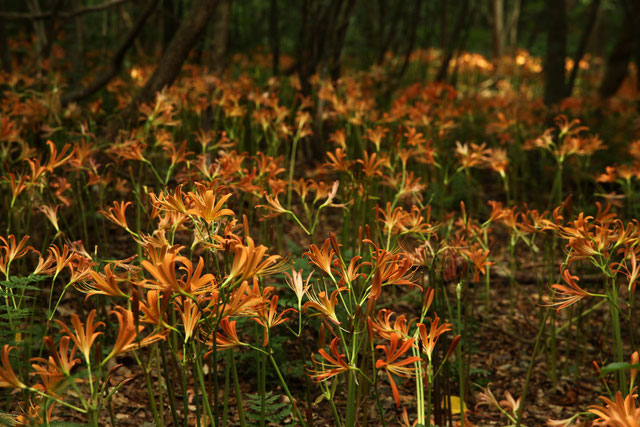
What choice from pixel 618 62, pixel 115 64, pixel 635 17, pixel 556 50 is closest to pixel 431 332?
pixel 115 64

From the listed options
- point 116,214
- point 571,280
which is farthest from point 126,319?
point 571,280

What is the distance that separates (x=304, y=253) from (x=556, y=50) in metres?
5.63

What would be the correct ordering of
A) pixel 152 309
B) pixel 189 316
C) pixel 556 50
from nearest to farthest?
1. pixel 152 309
2. pixel 189 316
3. pixel 556 50

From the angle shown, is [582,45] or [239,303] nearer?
[239,303]

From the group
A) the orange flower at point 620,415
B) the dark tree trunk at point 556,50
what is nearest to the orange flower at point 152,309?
the orange flower at point 620,415

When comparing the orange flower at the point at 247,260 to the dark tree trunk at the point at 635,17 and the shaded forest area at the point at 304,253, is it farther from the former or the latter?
the dark tree trunk at the point at 635,17

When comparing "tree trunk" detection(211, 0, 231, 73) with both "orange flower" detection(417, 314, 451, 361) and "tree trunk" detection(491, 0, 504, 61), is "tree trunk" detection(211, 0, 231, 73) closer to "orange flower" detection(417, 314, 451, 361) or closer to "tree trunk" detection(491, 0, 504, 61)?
"orange flower" detection(417, 314, 451, 361)

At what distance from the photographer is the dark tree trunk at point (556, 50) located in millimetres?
6043

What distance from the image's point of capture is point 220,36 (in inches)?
186

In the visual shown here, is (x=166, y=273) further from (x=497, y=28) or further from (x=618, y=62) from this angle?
(x=497, y=28)

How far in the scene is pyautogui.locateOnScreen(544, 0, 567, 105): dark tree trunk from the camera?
604 cm

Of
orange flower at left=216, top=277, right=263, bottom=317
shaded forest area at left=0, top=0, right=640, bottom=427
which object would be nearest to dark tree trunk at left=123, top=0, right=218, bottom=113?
shaded forest area at left=0, top=0, right=640, bottom=427

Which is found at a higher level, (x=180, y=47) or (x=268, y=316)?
(x=180, y=47)

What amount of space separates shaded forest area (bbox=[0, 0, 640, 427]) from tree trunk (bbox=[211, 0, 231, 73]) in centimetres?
2
